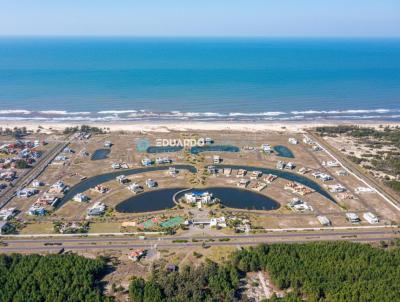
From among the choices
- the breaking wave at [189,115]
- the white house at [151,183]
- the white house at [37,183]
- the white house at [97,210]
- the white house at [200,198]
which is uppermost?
the breaking wave at [189,115]

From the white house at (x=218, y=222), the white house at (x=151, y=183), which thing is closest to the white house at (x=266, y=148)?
the white house at (x=151, y=183)

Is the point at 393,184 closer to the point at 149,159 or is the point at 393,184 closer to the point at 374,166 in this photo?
the point at 374,166

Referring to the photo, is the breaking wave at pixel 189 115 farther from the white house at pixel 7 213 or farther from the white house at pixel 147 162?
the white house at pixel 7 213

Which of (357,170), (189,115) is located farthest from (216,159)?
(189,115)

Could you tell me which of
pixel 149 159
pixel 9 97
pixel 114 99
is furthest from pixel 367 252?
pixel 9 97

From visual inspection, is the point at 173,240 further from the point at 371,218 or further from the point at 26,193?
the point at 371,218

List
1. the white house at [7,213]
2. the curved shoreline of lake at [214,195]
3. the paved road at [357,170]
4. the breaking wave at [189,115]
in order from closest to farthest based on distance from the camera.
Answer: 1. the white house at [7,213]
2. the curved shoreline of lake at [214,195]
3. the paved road at [357,170]
4. the breaking wave at [189,115]
